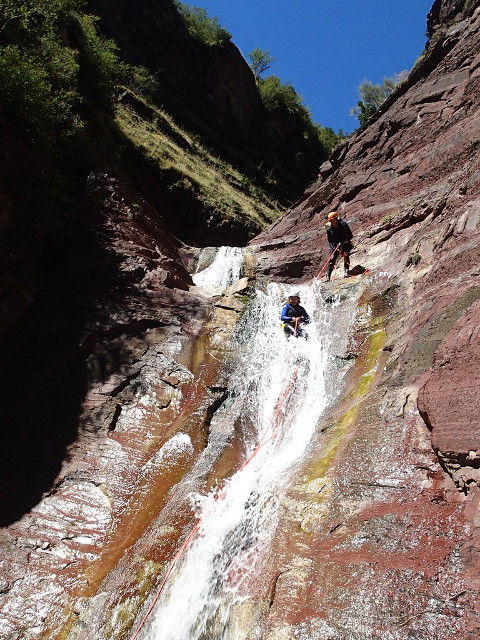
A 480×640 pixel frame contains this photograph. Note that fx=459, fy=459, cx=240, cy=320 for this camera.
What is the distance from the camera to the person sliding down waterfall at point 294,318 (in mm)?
11250

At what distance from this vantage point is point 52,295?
1143 centimetres

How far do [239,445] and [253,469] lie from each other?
0.69 m

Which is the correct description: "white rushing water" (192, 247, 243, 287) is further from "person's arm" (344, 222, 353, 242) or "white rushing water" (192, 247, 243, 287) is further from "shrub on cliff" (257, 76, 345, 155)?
"shrub on cliff" (257, 76, 345, 155)

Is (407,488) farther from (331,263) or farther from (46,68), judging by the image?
(46,68)

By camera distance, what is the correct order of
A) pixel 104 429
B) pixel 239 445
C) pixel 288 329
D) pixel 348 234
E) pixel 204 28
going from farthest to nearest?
pixel 204 28
pixel 348 234
pixel 288 329
pixel 104 429
pixel 239 445

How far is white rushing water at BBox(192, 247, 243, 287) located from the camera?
1628 centimetres

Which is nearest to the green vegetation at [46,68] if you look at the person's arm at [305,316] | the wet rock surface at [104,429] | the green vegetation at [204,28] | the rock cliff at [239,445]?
the rock cliff at [239,445]

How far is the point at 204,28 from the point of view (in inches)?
1501

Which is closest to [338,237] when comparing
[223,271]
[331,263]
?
[331,263]

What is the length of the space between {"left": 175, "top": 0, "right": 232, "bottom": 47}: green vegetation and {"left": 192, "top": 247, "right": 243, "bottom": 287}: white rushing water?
93.0 feet

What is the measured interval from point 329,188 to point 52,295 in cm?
1205

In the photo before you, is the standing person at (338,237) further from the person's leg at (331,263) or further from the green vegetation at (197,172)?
the green vegetation at (197,172)

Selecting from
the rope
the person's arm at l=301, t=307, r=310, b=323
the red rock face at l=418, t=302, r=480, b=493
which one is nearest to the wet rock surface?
the rope

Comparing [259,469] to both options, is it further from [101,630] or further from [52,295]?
[52,295]
